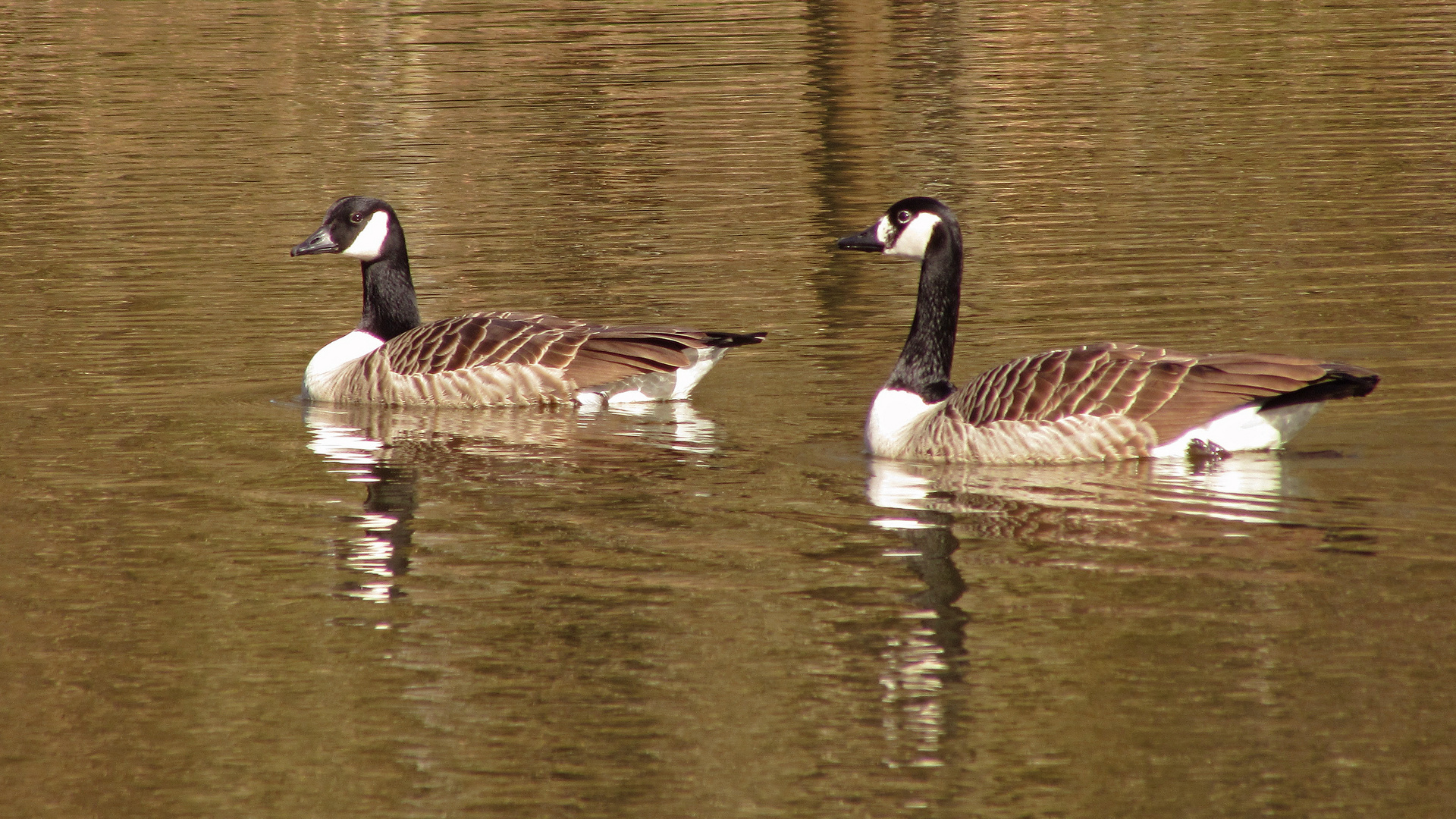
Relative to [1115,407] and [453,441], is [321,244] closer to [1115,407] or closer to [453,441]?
[453,441]

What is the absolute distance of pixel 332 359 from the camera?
15.3 meters

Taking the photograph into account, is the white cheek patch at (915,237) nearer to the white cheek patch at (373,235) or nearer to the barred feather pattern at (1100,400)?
the barred feather pattern at (1100,400)

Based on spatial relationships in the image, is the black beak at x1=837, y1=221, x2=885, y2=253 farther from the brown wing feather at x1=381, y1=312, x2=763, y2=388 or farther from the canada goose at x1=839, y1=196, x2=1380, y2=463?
the brown wing feather at x1=381, y1=312, x2=763, y2=388

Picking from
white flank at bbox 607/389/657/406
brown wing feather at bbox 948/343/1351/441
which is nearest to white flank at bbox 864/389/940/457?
brown wing feather at bbox 948/343/1351/441

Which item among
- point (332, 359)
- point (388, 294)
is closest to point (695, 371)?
point (332, 359)

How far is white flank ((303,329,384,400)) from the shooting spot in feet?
49.5

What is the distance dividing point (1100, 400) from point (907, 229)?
191cm

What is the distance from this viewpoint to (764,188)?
79.6ft

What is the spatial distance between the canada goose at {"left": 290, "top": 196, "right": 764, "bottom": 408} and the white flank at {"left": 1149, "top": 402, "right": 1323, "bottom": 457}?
336 centimetres

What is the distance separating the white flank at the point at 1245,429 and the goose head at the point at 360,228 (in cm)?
681

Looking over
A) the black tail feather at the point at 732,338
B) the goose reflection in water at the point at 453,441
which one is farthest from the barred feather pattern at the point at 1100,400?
the black tail feather at the point at 732,338

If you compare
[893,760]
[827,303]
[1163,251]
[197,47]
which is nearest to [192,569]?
[893,760]

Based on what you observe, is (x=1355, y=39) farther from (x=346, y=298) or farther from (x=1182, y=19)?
(x=346, y=298)

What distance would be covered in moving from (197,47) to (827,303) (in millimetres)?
23930
